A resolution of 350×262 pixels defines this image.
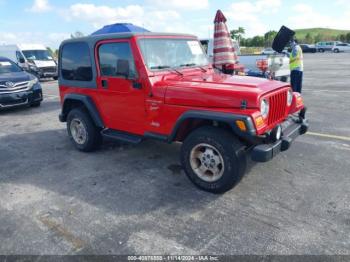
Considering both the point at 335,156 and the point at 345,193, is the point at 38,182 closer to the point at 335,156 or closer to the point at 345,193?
the point at 345,193

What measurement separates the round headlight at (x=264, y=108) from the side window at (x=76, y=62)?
9.40 ft

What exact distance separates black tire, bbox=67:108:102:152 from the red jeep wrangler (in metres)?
0.02

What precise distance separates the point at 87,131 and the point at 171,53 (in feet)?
6.57

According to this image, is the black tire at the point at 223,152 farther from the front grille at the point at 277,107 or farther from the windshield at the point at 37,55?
the windshield at the point at 37,55

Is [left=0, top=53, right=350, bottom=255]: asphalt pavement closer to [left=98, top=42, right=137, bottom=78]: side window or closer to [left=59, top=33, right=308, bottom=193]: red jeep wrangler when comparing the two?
[left=59, top=33, right=308, bottom=193]: red jeep wrangler

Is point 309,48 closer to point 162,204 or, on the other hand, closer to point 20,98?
point 20,98

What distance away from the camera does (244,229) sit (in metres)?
2.96

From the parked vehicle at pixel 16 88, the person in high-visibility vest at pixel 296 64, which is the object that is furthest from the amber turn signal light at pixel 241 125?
the parked vehicle at pixel 16 88

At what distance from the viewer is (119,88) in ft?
14.4

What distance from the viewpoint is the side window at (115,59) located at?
409cm

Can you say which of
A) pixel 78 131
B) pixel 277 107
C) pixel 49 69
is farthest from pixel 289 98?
pixel 49 69

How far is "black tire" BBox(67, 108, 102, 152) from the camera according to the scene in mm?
5129

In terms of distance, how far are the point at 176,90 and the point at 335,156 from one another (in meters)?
2.81

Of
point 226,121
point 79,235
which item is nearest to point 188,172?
point 226,121
